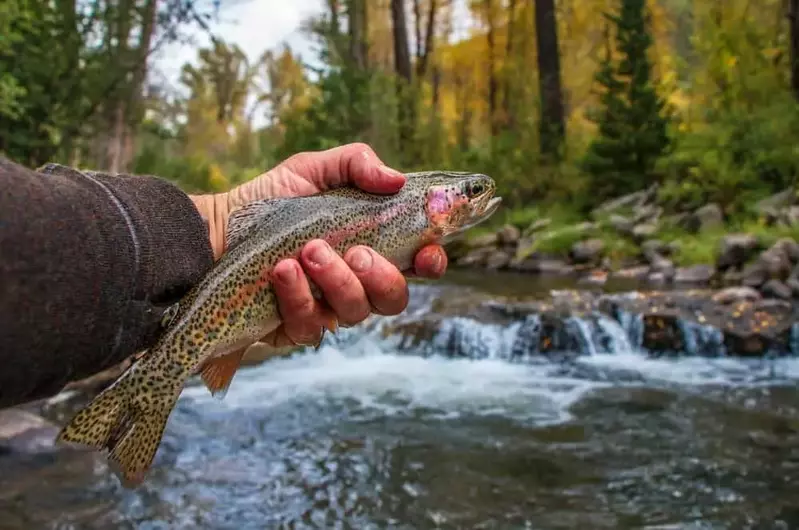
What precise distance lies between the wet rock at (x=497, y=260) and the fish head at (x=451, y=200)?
1674cm

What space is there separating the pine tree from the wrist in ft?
65.0

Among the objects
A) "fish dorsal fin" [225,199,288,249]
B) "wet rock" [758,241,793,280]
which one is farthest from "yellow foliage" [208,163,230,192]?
"fish dorsal fin" [225,199,288,249]

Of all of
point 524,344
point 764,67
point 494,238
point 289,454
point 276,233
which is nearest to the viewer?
point 276,233

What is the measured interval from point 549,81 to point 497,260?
8.28 metres

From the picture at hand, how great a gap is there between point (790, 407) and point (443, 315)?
5.25 meters

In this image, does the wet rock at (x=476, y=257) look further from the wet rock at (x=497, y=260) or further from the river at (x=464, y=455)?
the river at (x=464, y=455)

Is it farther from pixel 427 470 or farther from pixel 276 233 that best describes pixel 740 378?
pixel 276 233

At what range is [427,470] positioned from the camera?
6973 mm

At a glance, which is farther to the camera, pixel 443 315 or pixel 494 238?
pixel 494 238

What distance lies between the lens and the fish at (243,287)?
2.22 meters

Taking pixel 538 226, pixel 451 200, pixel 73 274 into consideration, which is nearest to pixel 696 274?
pixel 538 226

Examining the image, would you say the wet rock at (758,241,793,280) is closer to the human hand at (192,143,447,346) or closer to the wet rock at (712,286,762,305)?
the wet rock at (712,286,762,305)

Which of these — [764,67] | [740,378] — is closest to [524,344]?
[740,378]

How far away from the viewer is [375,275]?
2.65 metres
